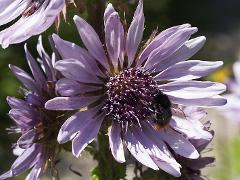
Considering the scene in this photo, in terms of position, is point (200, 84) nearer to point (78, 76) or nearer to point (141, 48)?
point (141, 48)

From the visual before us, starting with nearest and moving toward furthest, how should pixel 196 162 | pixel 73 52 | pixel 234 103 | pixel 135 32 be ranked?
1. pixel 73 52
2. pixel 135 32
3. pixel 196 162
4. pixel 234 103

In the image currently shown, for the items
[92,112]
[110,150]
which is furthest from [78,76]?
[110,150]

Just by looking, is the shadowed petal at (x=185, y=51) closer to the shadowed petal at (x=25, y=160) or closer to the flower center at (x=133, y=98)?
the flower center at (x=133, y=98)

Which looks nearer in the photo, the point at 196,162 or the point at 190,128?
the point at 190,128

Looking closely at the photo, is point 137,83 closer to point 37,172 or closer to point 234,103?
point 37,172

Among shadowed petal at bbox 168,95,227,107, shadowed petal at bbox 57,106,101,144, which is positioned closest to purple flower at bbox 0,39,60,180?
shadowed petal at bbox 57,106,101,144

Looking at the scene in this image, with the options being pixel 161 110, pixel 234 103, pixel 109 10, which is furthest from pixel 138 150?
pixel 234 103

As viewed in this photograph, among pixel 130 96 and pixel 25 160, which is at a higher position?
pixel 130 96
